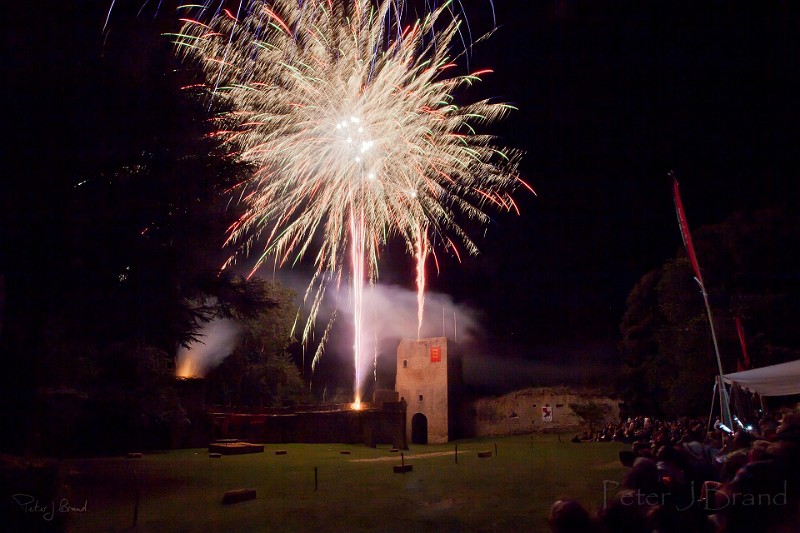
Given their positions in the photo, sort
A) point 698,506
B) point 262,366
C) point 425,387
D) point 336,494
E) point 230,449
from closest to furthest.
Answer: point 698,506, point 336,494, point 230,449, point 262,366, point 425,387

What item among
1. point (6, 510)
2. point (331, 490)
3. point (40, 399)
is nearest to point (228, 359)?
point (331, 490)

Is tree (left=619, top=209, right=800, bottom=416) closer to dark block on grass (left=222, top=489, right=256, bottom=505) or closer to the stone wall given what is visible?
the stone wall

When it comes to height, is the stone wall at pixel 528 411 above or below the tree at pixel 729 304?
below

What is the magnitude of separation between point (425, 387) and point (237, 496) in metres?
32.8

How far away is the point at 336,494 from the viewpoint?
12.5m

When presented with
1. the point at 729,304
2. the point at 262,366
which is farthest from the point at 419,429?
the point at 729,304

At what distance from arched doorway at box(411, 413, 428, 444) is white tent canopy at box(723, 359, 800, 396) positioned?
32.8 metres

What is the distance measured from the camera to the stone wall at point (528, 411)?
129ft

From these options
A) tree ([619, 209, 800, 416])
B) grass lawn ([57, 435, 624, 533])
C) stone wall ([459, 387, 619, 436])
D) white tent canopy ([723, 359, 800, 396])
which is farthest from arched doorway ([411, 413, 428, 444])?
white tent canopy ([723, 359, 800, 396])

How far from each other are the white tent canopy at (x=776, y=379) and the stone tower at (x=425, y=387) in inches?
1233

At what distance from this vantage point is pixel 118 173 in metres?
11.3

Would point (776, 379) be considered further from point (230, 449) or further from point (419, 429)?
point (419, 429)

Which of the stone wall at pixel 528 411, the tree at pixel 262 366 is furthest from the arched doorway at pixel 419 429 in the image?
the tree at pixel 262 366

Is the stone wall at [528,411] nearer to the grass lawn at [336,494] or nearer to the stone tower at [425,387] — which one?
the stone tower at [425,387]
